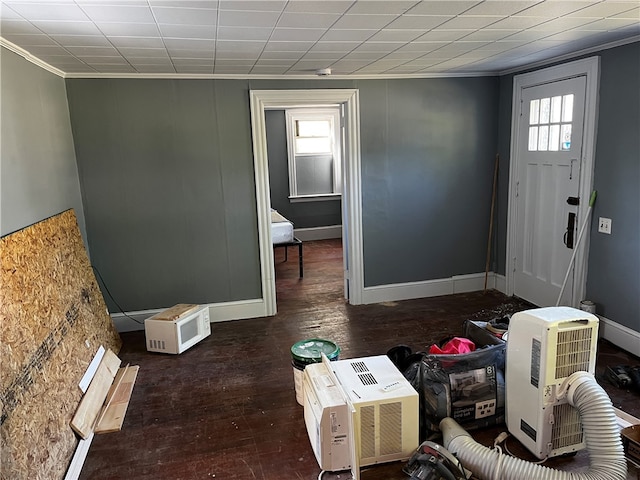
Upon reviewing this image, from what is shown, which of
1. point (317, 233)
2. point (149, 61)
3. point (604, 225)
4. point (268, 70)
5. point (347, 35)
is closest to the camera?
point (347, 35)

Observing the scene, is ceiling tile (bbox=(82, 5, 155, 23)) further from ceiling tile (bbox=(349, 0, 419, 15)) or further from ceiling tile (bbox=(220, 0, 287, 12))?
ceiling tile (bbox=(349, 0, 419, 15))

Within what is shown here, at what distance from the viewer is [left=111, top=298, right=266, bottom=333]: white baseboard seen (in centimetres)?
420

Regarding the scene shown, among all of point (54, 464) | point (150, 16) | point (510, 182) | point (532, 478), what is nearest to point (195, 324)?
point (54, 464)

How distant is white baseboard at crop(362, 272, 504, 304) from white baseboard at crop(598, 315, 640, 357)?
1449 mm

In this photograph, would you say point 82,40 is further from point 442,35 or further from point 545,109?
point 545,109

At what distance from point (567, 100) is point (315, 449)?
344 cm

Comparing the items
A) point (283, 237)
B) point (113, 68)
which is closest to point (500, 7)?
point (113, 68)

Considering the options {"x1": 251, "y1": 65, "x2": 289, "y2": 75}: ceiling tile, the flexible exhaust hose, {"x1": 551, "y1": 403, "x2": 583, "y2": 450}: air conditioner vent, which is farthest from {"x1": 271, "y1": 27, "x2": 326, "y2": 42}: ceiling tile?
{"x1": 551, "y1": 403, "x2": 583, "y2": 450}: air conditioner vent

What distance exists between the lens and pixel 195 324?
12.9 feet

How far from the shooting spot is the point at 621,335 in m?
3.52

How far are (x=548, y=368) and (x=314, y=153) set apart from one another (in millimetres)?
6296

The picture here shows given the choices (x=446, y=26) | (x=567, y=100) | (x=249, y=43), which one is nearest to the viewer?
(x=446, y=26)

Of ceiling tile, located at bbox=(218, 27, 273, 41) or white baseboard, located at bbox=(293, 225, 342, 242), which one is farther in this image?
white baseboard, located at bbox=(293, 225, 342, 242)

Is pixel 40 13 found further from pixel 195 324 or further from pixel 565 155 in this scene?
pixel 565 155
